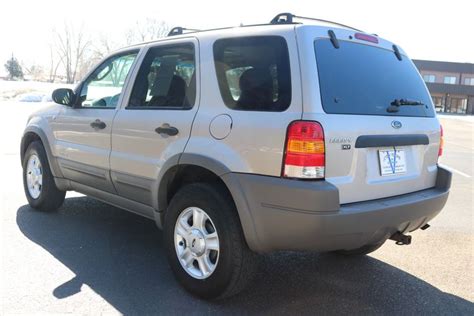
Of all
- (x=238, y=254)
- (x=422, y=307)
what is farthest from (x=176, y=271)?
(x=422, y=307)

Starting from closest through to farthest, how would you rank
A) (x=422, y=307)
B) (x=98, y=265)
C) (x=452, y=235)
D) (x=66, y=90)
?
(x=422, y=307) → (x=98, y=265) → (x=66, y=90) → (x=452, y=235)

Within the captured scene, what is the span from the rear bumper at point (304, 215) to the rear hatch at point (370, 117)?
0.12 metres

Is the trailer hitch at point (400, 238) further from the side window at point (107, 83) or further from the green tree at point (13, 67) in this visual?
the green tree at point (13, 67)

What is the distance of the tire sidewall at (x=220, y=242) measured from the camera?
3211 mm

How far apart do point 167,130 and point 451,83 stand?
3083 inches

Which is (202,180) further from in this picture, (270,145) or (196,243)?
(270,145)

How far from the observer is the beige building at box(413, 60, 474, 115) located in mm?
71000

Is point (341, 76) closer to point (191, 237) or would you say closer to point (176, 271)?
point (191, 237)

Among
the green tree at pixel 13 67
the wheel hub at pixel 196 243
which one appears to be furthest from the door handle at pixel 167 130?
the green tree at pixel 13 67

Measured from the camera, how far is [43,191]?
5363 mm

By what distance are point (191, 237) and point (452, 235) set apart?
133 inches

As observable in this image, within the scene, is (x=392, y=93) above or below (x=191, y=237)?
above

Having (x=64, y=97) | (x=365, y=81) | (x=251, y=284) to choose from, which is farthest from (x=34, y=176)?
(x=365, y=81)

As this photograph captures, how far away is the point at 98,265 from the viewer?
13.1ft
